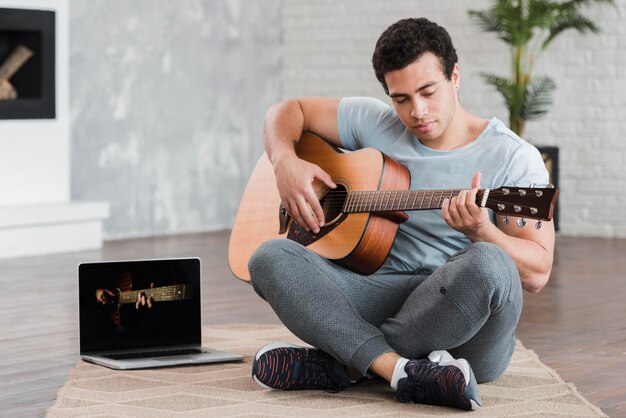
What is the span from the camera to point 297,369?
2568 mm

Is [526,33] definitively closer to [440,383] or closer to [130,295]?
[130,295]

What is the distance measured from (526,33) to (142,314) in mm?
3736

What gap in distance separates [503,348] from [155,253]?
132 inches

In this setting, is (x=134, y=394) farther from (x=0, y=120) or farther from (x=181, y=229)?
(x=181, y=229)

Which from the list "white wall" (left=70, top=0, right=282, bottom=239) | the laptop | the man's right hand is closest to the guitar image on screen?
the laptop

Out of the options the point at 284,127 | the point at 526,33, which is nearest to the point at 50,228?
the point at 526,33

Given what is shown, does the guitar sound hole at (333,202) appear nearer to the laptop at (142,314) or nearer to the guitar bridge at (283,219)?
the guitar bridge at (283,219)

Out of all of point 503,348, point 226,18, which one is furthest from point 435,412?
point 226,18

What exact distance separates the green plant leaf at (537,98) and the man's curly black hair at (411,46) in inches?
148

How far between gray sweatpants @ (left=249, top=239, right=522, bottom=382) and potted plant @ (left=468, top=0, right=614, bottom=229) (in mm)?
3768

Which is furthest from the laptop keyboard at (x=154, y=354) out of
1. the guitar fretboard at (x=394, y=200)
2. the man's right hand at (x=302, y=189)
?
the guitar fretboard at (x=394, y=200)

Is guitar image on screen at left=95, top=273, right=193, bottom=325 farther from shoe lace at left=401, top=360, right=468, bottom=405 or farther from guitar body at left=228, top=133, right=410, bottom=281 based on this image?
shoe lace at left=401, top=360, right=468, bottom=405

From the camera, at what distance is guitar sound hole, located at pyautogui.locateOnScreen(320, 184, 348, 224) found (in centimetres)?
276

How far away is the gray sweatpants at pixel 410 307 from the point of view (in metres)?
2.35
